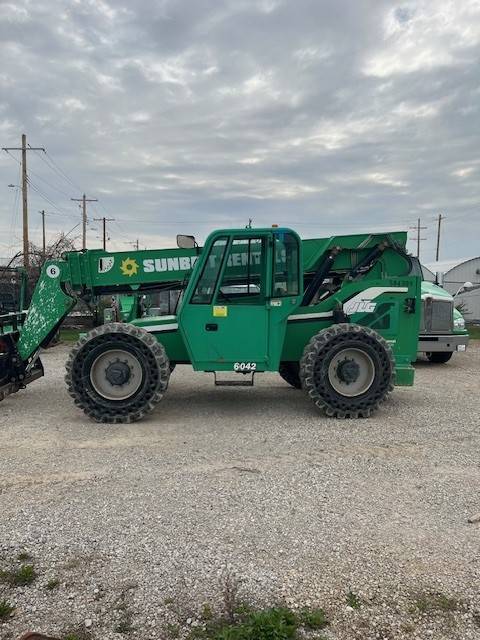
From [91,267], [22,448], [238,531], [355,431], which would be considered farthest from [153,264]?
[238,531]

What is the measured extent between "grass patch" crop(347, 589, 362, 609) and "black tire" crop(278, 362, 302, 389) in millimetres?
5109

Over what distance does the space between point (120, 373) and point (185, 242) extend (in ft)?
6.70

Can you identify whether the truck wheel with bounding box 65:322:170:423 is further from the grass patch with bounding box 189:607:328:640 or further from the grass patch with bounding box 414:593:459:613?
the grass patch with bounding box 414:593:459:613

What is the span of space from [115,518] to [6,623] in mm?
1214

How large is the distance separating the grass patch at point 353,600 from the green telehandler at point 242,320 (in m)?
3.90

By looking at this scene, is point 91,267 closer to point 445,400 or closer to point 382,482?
point 382,482

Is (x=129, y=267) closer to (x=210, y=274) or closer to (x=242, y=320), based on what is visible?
(x=210, y=274)

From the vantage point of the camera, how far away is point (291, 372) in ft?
28.1

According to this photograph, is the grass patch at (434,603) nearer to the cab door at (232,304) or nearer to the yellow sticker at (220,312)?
the cab door at (232,304)

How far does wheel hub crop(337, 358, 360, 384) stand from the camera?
688 centimetres

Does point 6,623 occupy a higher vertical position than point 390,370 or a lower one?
lower

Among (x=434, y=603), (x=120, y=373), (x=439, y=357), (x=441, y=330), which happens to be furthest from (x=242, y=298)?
(x=439, y=357)

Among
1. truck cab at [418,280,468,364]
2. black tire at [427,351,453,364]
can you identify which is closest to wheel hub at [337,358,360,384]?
truck cab at [418,280,468,364]

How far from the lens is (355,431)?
20.7ft
